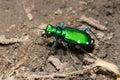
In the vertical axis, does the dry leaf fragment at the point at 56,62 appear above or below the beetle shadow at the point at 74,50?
below

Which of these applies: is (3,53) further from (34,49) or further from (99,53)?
(99,53)

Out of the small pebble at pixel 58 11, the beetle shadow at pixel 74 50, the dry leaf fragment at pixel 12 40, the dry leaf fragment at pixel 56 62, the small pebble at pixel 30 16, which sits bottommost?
the dry leaf fragment at pixel 56 62

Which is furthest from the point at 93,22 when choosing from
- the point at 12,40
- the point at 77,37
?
the point at 12,40

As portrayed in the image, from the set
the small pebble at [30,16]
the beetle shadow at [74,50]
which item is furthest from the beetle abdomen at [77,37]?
the small pebble at [30,16]

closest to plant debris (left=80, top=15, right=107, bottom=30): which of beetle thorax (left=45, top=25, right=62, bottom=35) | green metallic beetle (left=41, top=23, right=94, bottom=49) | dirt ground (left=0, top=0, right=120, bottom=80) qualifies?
dirt ground (left=0, top=0, right=120, bottom=80)

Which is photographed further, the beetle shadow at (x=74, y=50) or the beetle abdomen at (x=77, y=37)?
the beetle shadow at (x=74, y=50)

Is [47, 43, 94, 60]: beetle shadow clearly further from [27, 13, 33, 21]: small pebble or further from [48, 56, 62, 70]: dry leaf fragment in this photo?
[27, 13, 33, 21]: small pebble

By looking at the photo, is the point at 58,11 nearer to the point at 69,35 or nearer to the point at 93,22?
the point at 93,22

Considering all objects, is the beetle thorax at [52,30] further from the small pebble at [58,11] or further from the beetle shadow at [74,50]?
the small pebble at [58,11]
